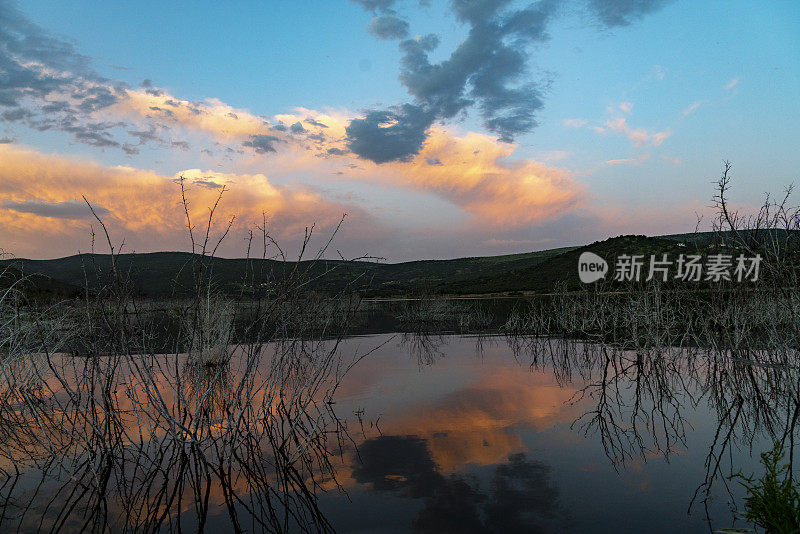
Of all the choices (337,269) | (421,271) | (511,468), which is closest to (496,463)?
(511,468)

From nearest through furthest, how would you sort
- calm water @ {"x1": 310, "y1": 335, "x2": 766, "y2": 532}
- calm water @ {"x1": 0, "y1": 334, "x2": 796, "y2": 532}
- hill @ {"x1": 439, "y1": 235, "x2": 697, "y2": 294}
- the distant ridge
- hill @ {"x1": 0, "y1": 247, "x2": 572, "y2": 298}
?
1. calm water @ {"x1": 310, "y1": 335, "x2": 766, "y2": 532}
2. calm water @ {"x1": 0, "y1": 334, "x2": 796, "y2": 532}
3. the distant ridge
4. hill @ {"x1": 439, "y1": 235, "x2": 697, "y2": 294}
5. hill @ {"x1": 0, "y1": 247, "x2": 572, "y2": 298}

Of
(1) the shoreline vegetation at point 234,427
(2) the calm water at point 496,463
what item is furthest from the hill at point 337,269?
(1) the shoreline vegetation at point 234,427

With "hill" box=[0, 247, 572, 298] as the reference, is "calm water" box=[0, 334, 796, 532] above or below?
below

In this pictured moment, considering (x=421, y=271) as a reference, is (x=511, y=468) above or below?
below

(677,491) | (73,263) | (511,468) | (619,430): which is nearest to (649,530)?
(677,491)

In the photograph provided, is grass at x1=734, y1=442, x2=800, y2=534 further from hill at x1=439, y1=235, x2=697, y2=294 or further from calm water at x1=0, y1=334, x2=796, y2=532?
hill at x1=439, y1=235, x2=697, y2=294

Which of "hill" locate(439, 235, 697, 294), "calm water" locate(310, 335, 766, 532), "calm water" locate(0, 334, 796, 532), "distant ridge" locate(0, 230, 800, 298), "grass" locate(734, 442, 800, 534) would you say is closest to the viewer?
"grass" locate(734, 442, 800, 534)

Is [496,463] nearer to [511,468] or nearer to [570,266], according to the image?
[511,468]

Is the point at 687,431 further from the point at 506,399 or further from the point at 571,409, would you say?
the point at 506,399

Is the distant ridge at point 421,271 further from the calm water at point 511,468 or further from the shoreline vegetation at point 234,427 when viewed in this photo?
the calm water at point 511,468

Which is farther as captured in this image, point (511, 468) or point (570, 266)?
point (570, 266)

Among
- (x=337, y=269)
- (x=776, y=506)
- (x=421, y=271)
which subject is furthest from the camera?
(x=421, y=271)

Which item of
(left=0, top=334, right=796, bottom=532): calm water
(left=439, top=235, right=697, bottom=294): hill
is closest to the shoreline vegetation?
(left=0, top=334, right=796, bottom=532): calm water

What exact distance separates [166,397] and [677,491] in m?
10.2
